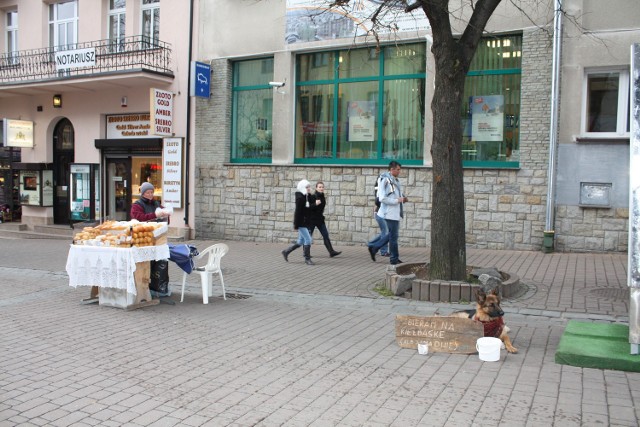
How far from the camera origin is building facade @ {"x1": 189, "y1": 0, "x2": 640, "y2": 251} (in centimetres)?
1211

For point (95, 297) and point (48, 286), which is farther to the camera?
point (48, 286)

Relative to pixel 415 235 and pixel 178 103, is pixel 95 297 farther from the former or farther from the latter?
pixel 178 103

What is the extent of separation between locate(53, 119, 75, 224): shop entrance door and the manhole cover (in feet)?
55.9

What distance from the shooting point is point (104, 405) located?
15.2 feet

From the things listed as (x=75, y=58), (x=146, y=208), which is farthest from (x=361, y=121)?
(x=75, y=58)

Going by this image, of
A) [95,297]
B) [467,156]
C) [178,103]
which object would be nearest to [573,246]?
[467,156]

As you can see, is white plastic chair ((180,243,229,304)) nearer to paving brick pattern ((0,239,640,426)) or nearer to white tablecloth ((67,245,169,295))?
paving brick pattern ((0,239,640,426))

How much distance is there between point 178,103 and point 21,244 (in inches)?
239

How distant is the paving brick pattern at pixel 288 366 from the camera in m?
4.47

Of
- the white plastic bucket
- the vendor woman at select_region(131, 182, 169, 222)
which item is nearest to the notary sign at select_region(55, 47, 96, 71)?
the vendor woman at select_region(131, 182, 169, 222)

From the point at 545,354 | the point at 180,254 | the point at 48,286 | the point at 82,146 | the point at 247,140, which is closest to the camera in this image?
the point at 545,354

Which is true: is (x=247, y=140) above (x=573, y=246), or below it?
above

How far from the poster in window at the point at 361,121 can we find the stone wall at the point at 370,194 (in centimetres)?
96

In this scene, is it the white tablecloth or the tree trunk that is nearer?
the white tablecloth
